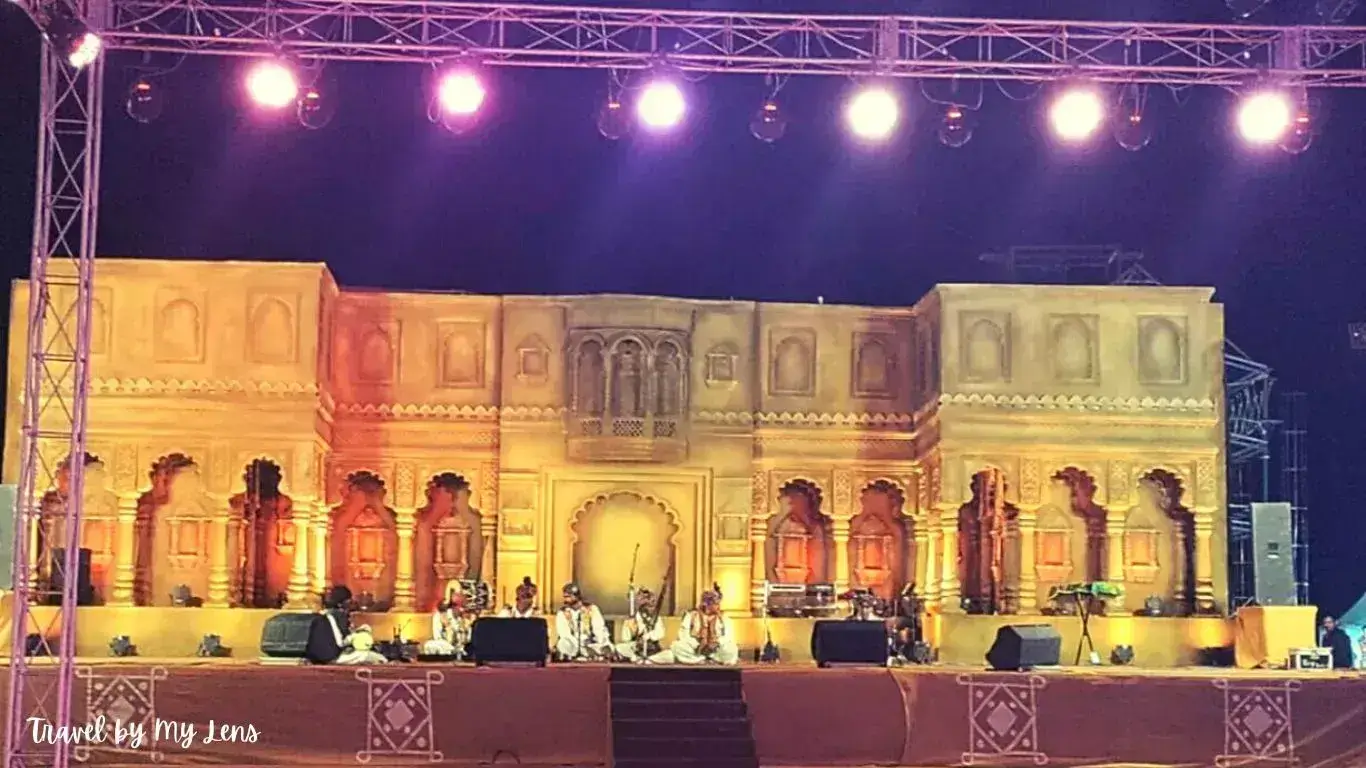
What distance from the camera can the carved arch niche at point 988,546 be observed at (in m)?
19.0

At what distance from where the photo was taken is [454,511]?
19766 mm

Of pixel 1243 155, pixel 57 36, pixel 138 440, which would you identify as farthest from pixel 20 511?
pixel 1243 155

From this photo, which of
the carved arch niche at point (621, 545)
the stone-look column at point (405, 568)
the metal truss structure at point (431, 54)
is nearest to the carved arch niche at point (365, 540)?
the stone-look column at point (405, 568)

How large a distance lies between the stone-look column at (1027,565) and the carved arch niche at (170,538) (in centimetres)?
879

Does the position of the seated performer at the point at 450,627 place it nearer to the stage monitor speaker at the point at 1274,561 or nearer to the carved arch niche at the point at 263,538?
the carved arch niche at the point at 263,538

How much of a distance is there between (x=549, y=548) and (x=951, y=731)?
6245 mm

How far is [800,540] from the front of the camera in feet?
65.5

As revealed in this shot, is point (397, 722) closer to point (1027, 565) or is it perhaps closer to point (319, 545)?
point (319, 545)

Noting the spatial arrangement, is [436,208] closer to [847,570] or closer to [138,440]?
[138,440]

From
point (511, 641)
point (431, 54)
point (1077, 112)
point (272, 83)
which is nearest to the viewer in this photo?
point (511, 641)

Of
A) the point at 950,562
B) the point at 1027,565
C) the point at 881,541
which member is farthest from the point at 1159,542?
the point at 881,541

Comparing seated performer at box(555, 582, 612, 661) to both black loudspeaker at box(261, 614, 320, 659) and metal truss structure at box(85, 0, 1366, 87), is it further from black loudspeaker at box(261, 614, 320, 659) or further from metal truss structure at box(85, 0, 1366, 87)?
metal truss structure at box(85, 0, 1366, 87)

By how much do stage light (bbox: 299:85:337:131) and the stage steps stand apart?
5.59 m

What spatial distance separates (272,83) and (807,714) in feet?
23.5
